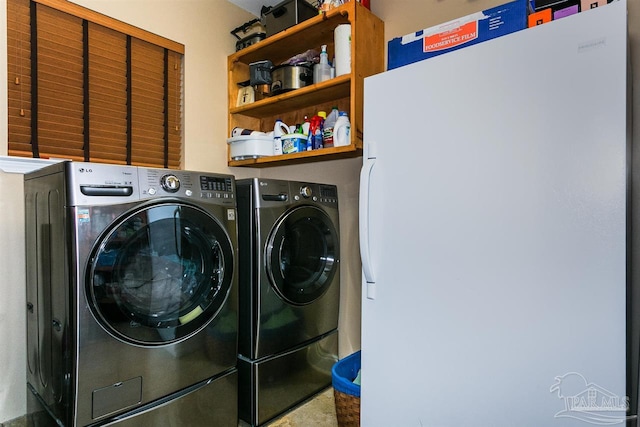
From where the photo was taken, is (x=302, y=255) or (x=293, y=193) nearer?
(x=293, y=193)

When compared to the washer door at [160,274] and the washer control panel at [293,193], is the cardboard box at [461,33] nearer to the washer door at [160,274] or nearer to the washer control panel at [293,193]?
the washer control panel at [293,193]

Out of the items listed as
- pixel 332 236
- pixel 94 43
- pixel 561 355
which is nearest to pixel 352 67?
pixel 332 236

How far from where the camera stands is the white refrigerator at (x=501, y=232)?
0.90 m

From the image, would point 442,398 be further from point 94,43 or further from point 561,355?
point 94,43

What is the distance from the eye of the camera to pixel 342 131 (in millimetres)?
1944

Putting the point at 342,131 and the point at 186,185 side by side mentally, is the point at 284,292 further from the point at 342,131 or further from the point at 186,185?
the point at 342,131

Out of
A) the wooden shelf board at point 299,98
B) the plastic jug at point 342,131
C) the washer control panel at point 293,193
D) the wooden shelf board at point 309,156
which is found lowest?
the washer control panel at point 293,193

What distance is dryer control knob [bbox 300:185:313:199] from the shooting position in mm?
1947

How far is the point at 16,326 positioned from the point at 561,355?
2.17 m

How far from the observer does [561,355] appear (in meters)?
0.95

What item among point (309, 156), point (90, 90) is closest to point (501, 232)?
point (309, 156)

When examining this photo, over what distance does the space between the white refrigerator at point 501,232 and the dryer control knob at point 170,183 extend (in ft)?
2.49

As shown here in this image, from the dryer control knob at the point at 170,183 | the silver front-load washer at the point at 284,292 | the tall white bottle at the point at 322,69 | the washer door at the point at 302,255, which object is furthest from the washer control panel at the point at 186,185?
the tall white bottle at the point at 322,69

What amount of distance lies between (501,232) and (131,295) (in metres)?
1.31
